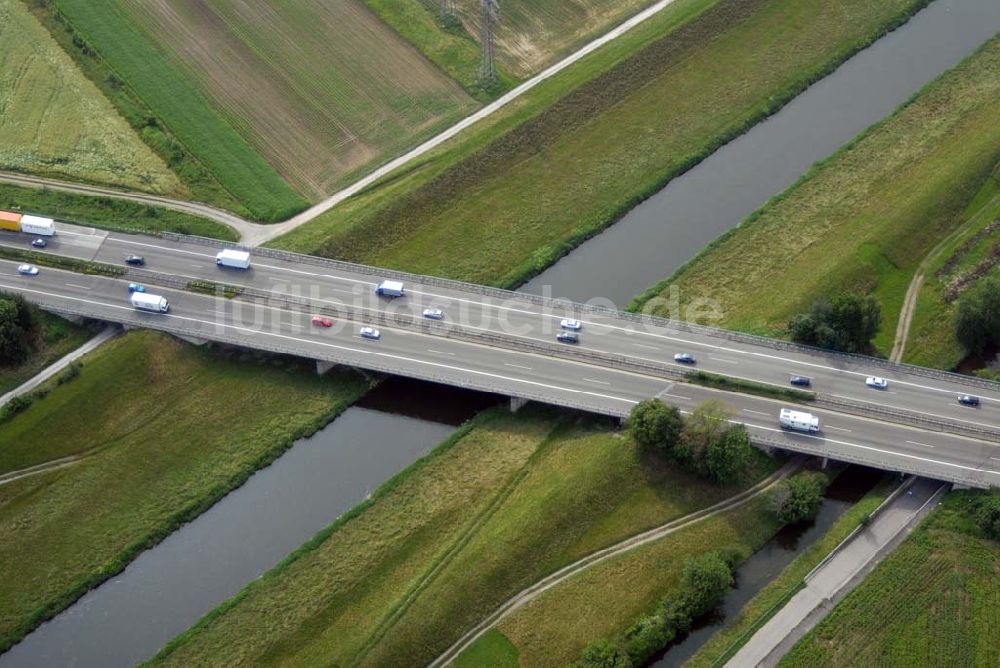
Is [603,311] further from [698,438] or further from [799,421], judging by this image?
[799,421]

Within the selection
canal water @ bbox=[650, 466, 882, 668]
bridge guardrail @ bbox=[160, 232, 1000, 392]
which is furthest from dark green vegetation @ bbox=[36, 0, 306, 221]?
canal water @ bbox=[650, 466, 882, 668]

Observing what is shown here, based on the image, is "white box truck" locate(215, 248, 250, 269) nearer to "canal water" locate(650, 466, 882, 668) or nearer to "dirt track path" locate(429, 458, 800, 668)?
"dirt track path" locate(429, 458, 800, 668)

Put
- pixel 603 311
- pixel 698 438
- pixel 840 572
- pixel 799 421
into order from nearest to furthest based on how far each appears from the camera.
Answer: pixel 840 572, pixel 698 438, pixel 799 421, pixel 603 311

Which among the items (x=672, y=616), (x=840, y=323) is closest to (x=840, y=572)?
(x=672, y=616)

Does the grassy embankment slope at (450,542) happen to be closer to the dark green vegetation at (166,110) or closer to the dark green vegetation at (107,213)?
the dark green vegetation at (107,213)

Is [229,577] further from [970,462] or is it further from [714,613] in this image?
[970,462]

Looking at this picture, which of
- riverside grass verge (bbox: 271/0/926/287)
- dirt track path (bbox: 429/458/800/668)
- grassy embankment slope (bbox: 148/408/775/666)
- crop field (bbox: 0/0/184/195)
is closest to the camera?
grassy embankment slope (bbox: 148/408/775/666)
